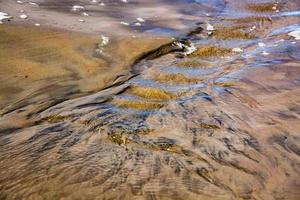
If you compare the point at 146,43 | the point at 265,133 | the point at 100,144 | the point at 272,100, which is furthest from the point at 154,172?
the point at 146,43

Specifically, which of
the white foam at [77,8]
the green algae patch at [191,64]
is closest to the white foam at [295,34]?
the green algae patch at [191,64]

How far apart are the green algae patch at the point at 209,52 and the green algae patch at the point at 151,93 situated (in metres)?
1.17

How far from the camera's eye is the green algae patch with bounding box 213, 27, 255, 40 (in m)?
4.82

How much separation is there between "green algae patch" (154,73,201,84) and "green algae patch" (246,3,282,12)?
142 inches

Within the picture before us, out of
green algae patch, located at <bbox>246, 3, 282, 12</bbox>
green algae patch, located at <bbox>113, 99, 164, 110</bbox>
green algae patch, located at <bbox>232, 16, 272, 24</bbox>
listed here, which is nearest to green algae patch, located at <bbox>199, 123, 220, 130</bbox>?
green algae patch, located at <bbox>113, 99, 164, 110</bbox>

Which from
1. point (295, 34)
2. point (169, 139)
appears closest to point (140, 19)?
point (295, 34)

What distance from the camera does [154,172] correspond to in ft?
6.46

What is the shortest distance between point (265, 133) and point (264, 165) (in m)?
0.38

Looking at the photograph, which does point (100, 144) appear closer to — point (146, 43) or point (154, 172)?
point (154, 172)

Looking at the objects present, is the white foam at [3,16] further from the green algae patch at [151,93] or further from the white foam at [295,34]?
the white foam at [295,34]

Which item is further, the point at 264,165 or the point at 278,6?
the point at 278,6

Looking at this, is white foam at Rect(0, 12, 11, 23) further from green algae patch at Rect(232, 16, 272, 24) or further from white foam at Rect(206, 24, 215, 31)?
green algae patch at Rect(232, 16, 272, 24)

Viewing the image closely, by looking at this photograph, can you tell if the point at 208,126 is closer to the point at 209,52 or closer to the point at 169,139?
the point at 169,139

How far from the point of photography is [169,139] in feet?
7.59
